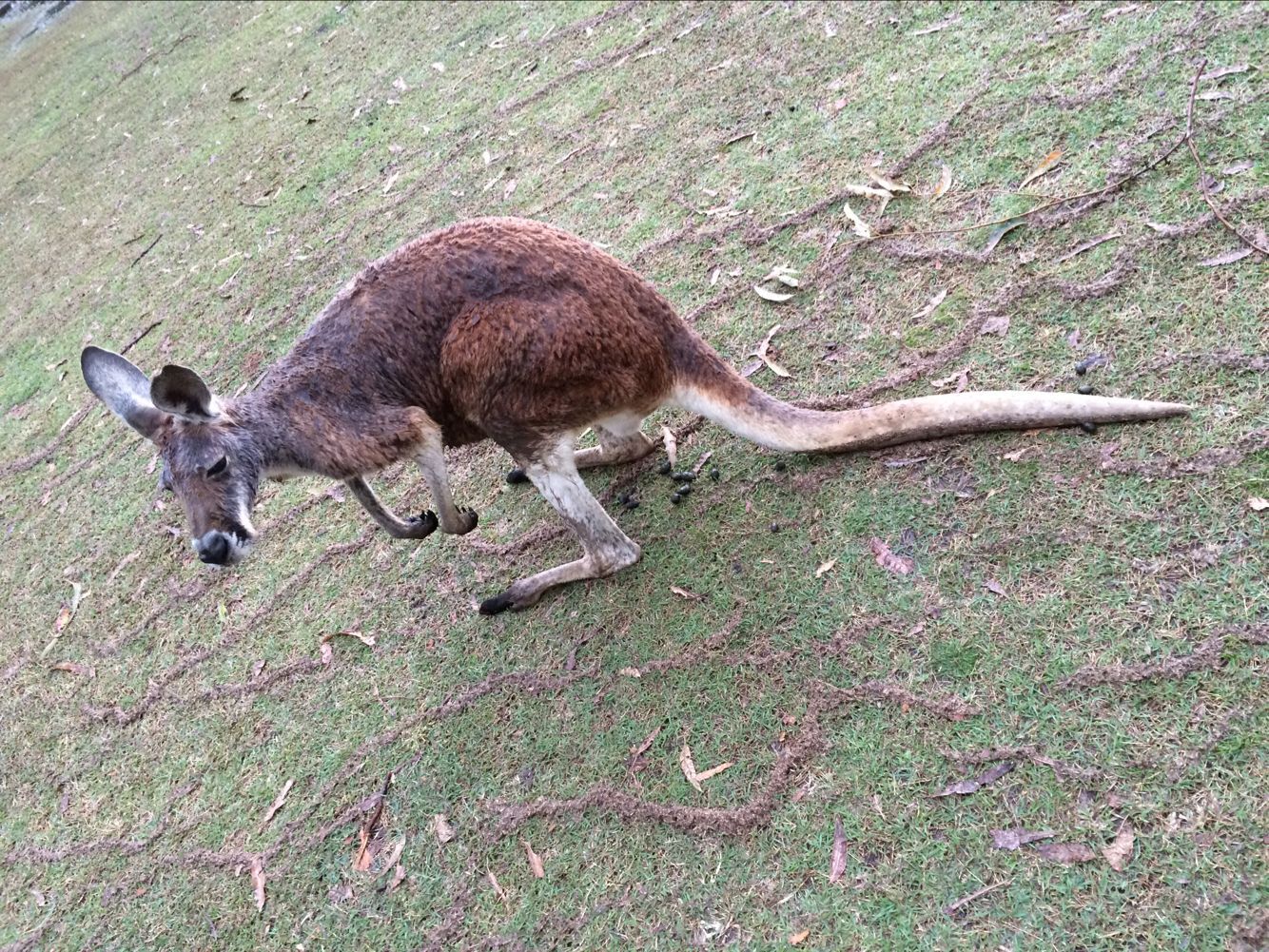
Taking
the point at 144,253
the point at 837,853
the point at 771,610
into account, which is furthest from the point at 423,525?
the point at 144,253

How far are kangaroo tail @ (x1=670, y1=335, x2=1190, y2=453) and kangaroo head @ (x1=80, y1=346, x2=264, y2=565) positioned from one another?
1.18 metres

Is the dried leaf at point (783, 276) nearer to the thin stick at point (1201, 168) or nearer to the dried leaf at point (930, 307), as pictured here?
the dried leaf at point (930, 307)

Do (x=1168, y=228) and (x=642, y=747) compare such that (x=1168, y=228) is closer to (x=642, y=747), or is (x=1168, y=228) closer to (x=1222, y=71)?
(x=1222, y=71)

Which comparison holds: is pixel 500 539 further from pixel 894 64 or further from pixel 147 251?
pixel 147 251

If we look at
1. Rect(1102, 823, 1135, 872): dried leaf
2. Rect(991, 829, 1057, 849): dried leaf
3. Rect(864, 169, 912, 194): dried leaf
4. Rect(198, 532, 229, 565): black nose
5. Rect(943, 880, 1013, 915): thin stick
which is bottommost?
Rect(943, 880, 1013, 915): thin stick

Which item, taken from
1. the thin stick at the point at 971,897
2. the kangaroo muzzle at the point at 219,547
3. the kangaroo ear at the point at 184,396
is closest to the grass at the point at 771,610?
the thin stick at the point at 971,897

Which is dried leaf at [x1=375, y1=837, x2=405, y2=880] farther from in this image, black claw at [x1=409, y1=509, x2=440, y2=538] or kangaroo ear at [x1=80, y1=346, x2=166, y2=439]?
kangaroo ear at [x1=80, y1=346, x2=166, y2=439]

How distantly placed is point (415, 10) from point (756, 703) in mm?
6133

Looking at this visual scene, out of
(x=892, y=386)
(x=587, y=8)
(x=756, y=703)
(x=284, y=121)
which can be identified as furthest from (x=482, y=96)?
(x=756, y=703)

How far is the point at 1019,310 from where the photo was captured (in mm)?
2535

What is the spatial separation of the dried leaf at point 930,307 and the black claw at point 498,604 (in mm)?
1525

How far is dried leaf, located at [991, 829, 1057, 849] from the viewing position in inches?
65.4

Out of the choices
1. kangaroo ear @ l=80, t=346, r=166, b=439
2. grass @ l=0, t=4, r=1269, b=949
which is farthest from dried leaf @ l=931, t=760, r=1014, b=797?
kangaroo ear @ l=80, t=346, r=166, b=439

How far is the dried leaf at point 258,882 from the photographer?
7.41 feet
